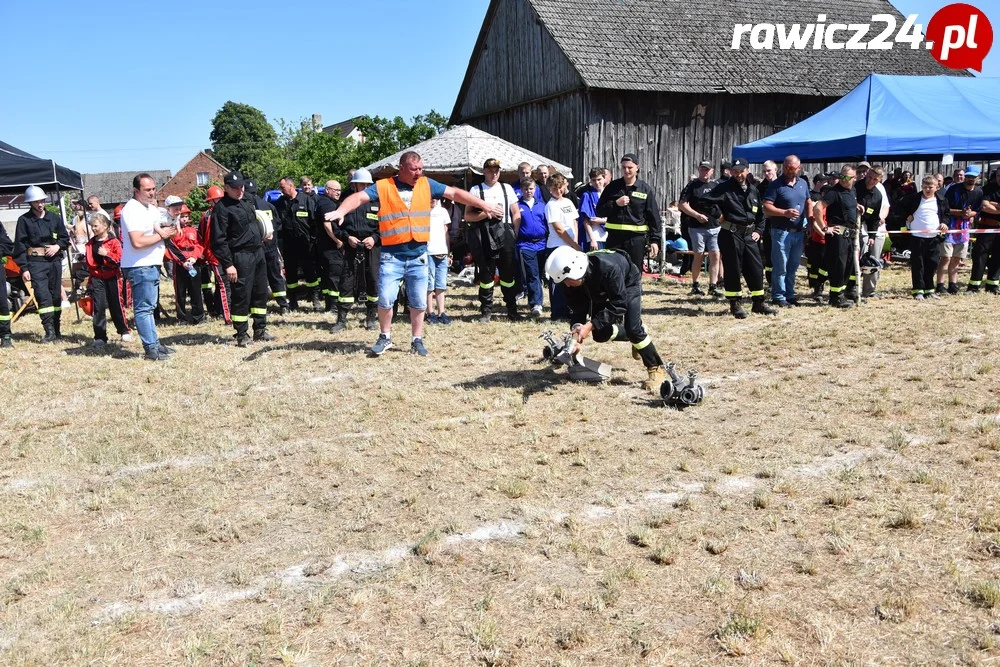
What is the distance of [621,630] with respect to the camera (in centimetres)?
Result: 345

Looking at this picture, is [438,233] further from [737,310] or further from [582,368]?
[737,310]

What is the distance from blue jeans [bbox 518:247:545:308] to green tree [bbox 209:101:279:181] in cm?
7933

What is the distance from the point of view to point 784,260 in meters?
11.2

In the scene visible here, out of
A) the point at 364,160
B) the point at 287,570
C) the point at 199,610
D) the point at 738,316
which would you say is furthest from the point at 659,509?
the point at 364,160

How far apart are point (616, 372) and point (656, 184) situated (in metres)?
16.6

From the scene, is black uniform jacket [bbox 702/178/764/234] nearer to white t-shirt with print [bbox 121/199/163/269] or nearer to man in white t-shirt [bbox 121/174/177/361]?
man in white t-shirt [bbox 121/174/177/361]

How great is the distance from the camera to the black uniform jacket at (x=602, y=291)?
6.63 metres

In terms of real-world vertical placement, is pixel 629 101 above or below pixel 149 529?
above

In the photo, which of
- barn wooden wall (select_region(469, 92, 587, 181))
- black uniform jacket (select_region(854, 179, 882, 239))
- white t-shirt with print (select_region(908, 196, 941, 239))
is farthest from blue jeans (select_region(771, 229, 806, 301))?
barn wooden wall (select_region(469, 92, 587, 181))

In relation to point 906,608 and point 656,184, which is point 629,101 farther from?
A: point 906,608

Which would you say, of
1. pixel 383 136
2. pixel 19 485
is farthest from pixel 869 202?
pixel 383 136

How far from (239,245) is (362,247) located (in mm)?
1951

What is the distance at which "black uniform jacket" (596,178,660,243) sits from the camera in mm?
9859

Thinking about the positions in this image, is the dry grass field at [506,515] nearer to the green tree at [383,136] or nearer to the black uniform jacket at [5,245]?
the black uniform jacket at [5,245]
